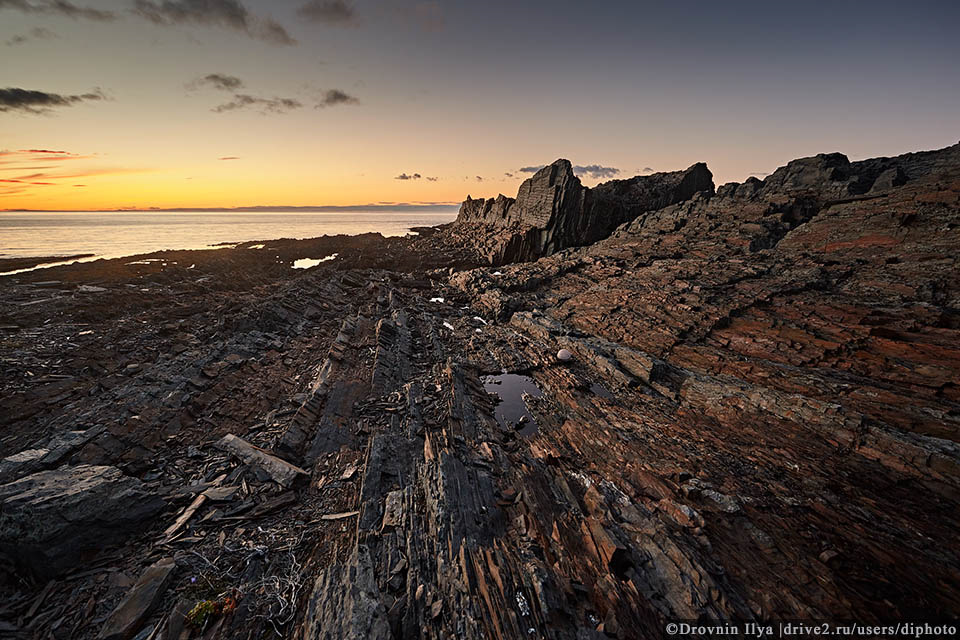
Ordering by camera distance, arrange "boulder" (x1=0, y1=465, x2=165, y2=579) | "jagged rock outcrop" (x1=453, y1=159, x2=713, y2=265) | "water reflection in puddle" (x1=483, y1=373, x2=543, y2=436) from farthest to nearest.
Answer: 1. "jagged rock outcrop" (x1=453, y1=159, x2=713, y2=265)
2. "water reflection in puddle" (x1=483, y1=373, x2=543, y2=436)
3. "boulder" (x1=0, y1=465, x2=165, y2=579)

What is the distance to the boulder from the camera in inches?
315

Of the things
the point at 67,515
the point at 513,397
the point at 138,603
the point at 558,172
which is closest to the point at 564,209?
the point at 558,172

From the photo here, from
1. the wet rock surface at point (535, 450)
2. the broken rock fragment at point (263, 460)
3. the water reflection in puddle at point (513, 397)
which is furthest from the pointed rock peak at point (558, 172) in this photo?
the broken rock fragment at point (263, 460)

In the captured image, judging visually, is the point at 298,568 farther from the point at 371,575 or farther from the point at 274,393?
the point at 274,393

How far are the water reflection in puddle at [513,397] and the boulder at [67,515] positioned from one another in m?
13.9

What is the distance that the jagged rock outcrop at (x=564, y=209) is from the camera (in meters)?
65.5

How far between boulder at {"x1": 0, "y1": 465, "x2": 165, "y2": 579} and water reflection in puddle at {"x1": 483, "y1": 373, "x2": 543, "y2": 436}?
13.9 meters

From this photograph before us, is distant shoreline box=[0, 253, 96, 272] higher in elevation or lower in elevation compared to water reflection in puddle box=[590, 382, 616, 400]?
higher

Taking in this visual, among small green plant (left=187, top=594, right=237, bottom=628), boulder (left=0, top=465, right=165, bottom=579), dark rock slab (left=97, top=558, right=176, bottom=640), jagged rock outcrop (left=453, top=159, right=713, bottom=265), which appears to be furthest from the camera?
jagged rock outcrop (left=453, top=159, right=713, bottom=265)

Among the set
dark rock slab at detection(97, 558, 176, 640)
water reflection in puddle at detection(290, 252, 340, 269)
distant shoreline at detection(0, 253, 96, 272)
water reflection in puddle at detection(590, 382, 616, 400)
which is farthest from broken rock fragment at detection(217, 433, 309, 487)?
distant shoreline at detection(0, 253, 96, 272)

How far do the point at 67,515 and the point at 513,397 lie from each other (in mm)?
17468

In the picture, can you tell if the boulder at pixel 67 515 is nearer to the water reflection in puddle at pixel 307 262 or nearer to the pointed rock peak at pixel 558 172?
the water reflection in puddle at pixel 307 262

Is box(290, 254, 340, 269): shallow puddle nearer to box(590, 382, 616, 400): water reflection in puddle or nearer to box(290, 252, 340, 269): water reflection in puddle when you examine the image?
box(290, 252, 340, 269): water reflection in puddle

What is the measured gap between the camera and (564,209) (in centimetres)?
6538
